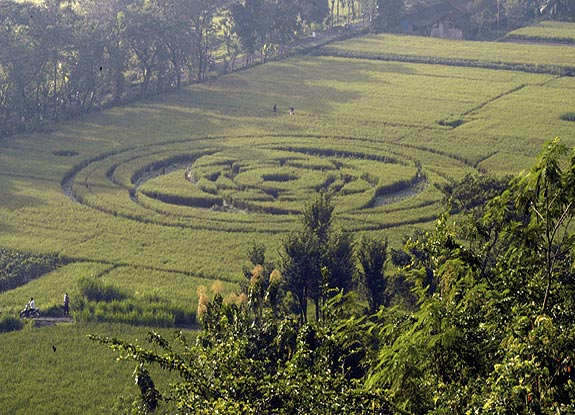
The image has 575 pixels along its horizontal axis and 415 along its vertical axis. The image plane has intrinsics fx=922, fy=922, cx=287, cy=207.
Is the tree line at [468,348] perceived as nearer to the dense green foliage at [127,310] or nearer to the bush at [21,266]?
the dense green foliage at [127,310]

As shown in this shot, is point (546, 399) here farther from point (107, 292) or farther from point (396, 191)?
point (396, 191)

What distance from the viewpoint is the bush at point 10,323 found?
1532 inches

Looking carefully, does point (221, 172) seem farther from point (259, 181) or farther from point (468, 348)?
Answer: point (468, 348)

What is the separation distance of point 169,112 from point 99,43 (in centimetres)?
1003

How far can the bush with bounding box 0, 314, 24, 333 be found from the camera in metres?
38.9

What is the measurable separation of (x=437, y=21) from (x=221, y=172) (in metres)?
76.2

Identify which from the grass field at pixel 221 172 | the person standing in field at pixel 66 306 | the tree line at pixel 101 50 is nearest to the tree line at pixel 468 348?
the grass field at pixel 221 172

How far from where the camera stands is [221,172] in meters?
62.3

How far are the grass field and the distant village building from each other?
27.4m

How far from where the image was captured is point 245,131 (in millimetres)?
74438

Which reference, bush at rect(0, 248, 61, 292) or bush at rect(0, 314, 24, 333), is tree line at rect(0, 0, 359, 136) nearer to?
bush at rect(0, 248, 61, 292)

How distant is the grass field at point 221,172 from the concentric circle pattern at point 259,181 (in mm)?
148

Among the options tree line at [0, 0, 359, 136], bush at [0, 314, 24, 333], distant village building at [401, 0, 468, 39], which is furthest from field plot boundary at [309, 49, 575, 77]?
bush at [0, 314, 24, 333]

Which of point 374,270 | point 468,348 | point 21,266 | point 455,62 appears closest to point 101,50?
point 455,62
